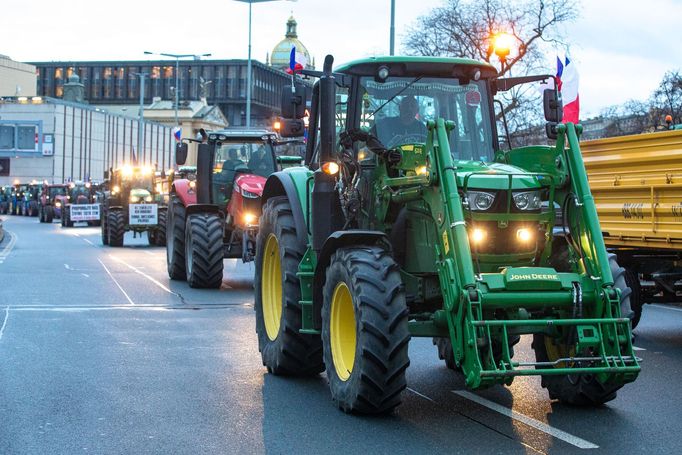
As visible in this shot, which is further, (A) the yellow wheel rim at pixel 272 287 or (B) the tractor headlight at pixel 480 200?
(A) the yellow wheel rim at pixel 272 287

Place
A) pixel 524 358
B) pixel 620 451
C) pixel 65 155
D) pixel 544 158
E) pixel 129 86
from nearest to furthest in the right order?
pixel 620 451
pixel 544 158
pixel 524 358
pixel 65 155
pixel 129 86

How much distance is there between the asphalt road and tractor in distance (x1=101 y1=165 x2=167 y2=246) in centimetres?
2218

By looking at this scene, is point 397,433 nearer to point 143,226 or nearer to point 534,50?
point 143,226

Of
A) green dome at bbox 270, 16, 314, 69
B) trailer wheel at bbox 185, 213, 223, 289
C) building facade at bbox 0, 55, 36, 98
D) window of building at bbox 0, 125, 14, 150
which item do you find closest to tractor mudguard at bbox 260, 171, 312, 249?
trailer wheel at bbox 185, 213, 223, 289

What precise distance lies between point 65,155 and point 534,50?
71.5m

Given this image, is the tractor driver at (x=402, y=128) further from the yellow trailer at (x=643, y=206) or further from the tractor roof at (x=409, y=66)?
the yellow trailer at (x=643, y=206)

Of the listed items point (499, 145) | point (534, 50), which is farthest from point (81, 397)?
point (534, 50)

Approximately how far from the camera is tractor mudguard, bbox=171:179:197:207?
70.7ft

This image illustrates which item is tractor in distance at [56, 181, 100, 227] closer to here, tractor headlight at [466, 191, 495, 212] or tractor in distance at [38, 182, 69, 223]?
tractor in distance at [38, 182, 69, 223]

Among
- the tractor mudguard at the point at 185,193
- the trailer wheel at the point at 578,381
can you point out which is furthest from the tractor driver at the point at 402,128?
the tractor mudguard at the point at 185,193

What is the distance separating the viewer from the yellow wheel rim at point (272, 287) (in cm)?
1055

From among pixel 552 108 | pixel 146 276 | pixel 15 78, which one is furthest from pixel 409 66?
pixel 15 78

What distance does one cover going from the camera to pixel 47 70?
171625mm

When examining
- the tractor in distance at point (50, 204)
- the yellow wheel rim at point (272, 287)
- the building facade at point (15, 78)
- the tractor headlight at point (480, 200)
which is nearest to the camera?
the tractor headlight at point (480, 200)
